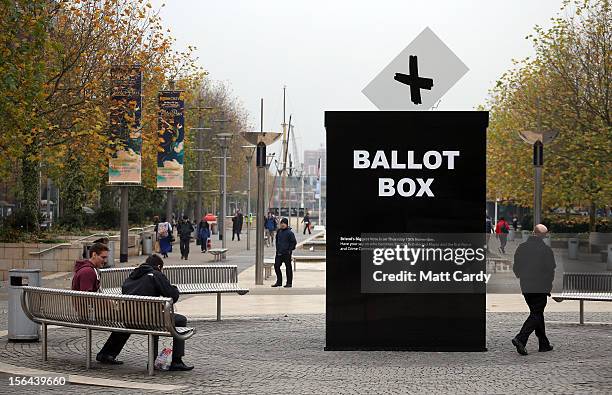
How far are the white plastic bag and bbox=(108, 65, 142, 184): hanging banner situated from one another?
A: 19.8 metres

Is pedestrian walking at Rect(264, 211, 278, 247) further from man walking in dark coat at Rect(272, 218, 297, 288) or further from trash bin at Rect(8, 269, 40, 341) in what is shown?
trash bin at Rect(8, 269, 40, 341)

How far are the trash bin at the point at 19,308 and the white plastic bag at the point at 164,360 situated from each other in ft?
9.95

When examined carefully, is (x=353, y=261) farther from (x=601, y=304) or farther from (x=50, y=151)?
(x=50, y=151)

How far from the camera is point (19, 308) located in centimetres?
1506

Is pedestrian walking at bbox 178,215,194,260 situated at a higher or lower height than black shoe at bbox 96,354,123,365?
higher

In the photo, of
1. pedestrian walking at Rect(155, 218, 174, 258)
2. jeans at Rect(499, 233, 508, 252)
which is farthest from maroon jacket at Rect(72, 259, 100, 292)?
pedestrian walking at Rect(155, 218, 174, 258)

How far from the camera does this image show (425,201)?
574 inches

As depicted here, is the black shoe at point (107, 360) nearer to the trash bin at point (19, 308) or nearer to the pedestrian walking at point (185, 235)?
the trash bin at point (19, 308)

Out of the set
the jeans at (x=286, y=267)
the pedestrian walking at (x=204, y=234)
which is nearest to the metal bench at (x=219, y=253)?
the pedestrian walking at (x=204, y=234)

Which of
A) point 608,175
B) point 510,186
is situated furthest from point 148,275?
point 510,186

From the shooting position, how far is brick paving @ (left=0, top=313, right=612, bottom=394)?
1181 cm

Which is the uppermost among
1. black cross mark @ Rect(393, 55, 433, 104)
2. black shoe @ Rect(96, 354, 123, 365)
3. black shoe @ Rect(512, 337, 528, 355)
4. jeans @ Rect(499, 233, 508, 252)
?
black cross mark @ Rect(393, 55, 433, 104)

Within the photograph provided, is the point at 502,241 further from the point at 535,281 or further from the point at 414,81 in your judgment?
the point at 414,81

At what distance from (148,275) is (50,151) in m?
20.0
